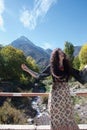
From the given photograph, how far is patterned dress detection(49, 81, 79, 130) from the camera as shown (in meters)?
5.07

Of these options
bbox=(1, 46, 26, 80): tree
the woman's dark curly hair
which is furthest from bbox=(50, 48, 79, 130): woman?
bbox=(1, 46, 26, 80): tree

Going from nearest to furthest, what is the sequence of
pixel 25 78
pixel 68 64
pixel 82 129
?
pixel 68 64 → pixel 82 129 → pixel 25 78

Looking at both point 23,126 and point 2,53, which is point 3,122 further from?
point 2,53

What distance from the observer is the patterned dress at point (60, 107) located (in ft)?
16.6

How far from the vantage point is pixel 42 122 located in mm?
6793

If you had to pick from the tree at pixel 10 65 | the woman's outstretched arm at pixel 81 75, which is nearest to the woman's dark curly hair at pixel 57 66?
the woman's outstretched arm at pixel 81 75

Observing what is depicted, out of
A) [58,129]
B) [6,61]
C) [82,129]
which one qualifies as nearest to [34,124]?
[82,129]

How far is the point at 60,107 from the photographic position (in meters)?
5.07

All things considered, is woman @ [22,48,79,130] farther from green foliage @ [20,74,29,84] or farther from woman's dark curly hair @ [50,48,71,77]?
green foliage @ [20,74,29,84]

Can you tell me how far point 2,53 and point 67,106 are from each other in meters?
54.1

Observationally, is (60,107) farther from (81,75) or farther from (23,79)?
(23,79)

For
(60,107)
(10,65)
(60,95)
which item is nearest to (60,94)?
(60,95)

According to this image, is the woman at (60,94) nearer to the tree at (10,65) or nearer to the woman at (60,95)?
the woman at (60,95)

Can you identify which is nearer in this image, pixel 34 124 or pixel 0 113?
pixel 34 124
